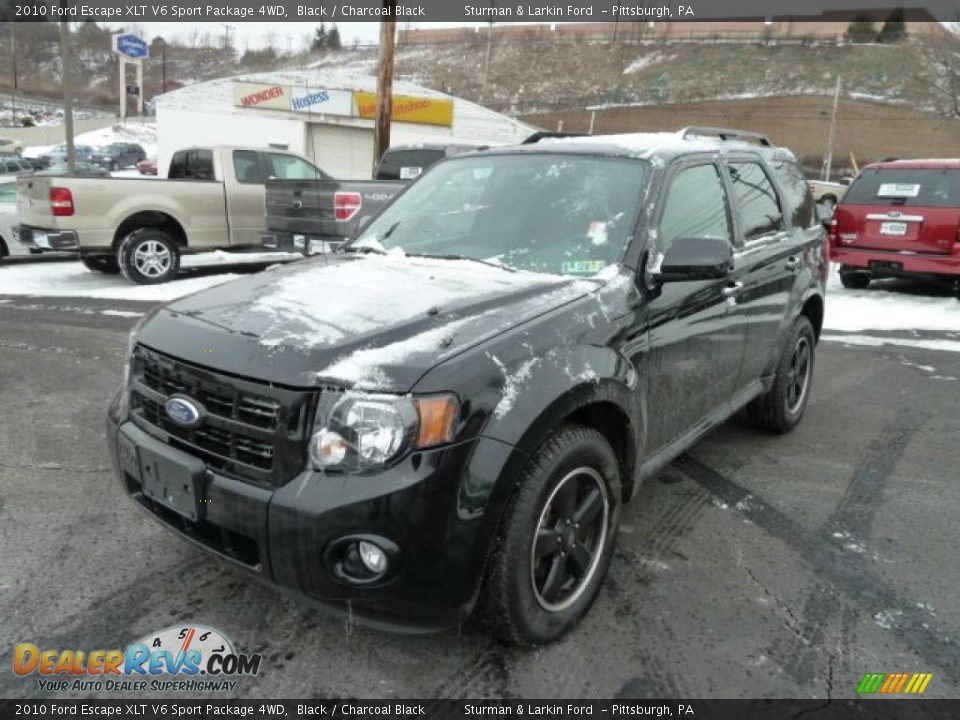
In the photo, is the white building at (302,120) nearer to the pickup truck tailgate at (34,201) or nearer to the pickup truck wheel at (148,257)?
the pickup truck wheel at (148,257)

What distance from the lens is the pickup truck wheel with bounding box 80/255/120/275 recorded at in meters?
10.5

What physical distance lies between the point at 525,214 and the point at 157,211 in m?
8.12

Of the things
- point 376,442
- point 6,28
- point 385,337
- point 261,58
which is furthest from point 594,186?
point 261,58

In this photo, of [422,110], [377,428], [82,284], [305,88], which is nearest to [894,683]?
[377,428]

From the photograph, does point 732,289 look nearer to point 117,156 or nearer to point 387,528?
point 387,528

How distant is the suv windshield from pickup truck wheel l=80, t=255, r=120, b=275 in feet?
26.7

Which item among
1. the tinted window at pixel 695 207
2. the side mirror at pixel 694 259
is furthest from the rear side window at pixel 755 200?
the side mirror at pixel 694 259

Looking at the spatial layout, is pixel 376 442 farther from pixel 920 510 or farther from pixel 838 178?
pixel 838 178

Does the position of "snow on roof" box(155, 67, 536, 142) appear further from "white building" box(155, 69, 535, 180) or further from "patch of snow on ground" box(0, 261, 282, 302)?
"patch of snow on ground" box(0, 261, 282, 302)

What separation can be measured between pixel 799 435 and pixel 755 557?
1945 millimetres

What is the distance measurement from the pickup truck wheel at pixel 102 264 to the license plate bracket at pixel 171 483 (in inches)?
353

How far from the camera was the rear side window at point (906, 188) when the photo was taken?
Answer: 9539 millimetres

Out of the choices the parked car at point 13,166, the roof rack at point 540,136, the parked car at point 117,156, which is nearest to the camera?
the roof rack at point 540,136

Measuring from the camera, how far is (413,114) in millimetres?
27344
